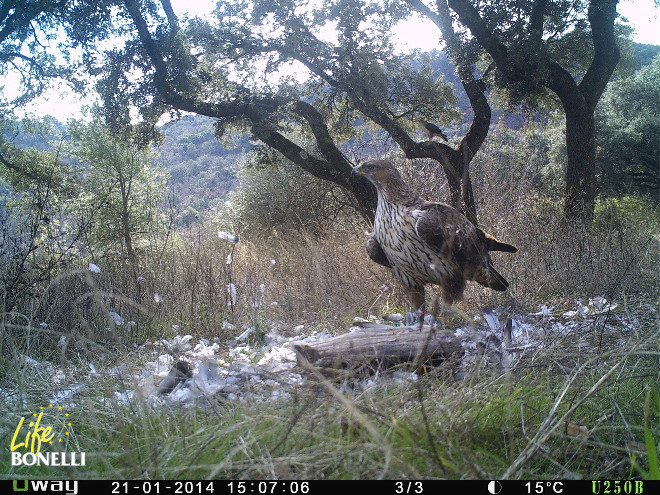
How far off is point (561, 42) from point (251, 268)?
10864mm

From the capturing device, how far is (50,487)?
1654 mm

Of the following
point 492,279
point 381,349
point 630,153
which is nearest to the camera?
point 381,349

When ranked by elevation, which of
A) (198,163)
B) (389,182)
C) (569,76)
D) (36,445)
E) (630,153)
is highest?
(198,163)

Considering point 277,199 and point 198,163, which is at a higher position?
point 198,163

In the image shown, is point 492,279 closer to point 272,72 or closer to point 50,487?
point 50,487

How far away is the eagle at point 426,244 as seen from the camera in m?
4.30

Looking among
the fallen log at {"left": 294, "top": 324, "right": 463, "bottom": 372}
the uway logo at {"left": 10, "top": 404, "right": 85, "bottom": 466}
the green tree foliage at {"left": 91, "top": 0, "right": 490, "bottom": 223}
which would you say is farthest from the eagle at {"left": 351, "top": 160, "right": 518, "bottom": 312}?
the green tree foliage at {"left": 91, "top": 0, "right": 490, "bottom": 223}

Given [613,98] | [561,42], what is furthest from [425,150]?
[613,98]

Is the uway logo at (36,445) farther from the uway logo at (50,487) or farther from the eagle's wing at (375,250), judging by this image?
the eagle's wing at (375,250)

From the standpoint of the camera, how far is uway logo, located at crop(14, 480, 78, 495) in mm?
1613

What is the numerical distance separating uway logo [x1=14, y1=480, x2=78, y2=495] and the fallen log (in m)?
1.47

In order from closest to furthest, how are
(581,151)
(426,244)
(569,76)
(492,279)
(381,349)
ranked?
1. (381,349)
2. (426,244)
3. (492,279)
4. (581,151)
5. (569,76)

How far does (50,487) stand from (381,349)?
195cm

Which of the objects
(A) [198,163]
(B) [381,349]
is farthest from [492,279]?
(A) [198,163]
